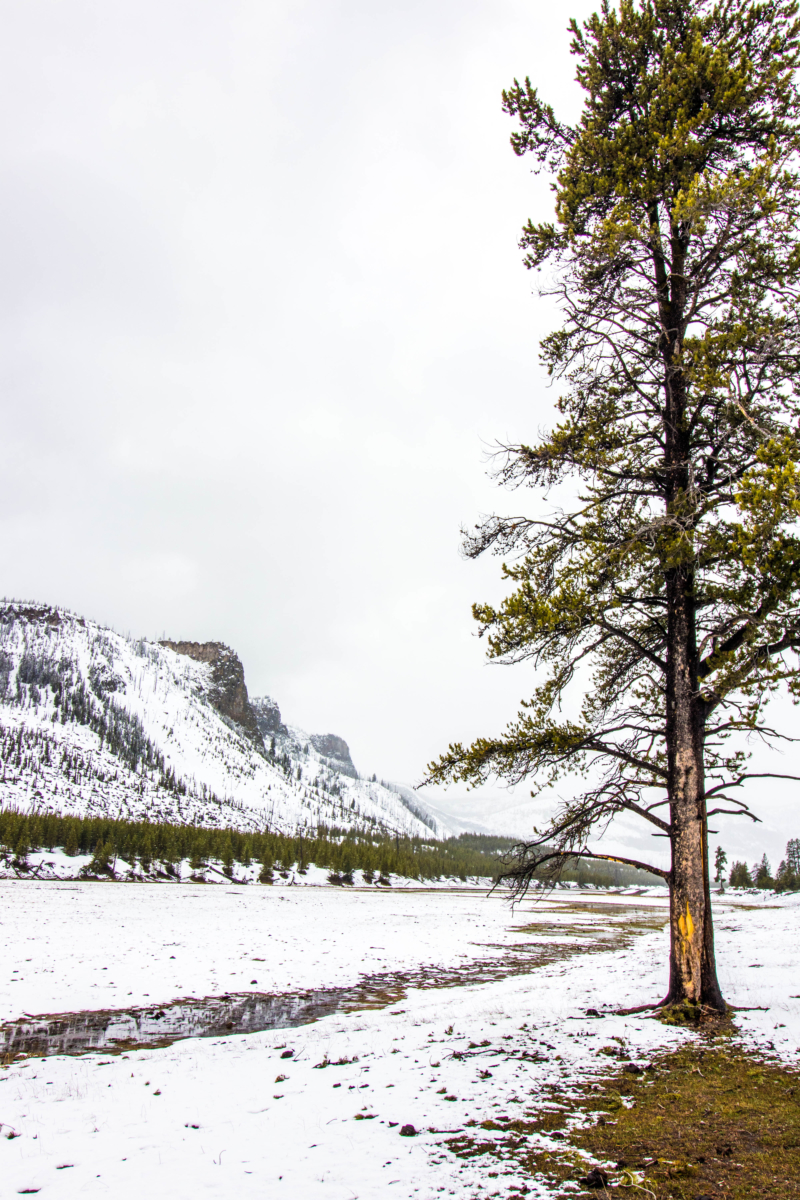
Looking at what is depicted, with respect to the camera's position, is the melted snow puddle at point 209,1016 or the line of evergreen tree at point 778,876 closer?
the melted snow puddle at point 209,1016

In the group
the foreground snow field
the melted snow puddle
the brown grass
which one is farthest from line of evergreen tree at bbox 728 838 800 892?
the brown grass

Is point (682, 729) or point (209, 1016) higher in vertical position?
point (682, 729)

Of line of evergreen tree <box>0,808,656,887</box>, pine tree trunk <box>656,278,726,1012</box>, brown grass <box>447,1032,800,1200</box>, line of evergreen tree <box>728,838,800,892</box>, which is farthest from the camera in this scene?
line of evergreen tree <box>728,838,800,892</box>

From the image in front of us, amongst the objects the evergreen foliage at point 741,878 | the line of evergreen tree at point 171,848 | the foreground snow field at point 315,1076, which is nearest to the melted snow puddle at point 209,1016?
the foreground snow field at point 315,1076

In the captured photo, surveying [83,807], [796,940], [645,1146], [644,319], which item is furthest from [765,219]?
[83,807]

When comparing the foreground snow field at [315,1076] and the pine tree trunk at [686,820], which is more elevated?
the pine tree trunk at [686,820]

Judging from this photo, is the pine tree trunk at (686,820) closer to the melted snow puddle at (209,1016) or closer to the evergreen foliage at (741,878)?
the melted snow puddle at (209,1016)

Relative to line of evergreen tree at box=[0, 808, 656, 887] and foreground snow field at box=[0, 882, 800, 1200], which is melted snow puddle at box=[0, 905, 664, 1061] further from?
line of evergreen tree at box=[0, 808, 656, 887]

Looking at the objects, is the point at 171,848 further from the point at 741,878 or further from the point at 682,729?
the point at 741,878

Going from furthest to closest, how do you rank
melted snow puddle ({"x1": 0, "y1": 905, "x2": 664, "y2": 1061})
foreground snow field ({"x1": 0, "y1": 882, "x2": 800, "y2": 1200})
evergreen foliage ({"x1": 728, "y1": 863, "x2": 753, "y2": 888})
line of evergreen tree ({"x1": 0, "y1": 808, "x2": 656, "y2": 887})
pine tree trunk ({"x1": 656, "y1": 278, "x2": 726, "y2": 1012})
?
evergreen foliage ({"x1": 728, "y1": 863, "x2": 753, "y2": 888}), line of evergreen tree ({"x1": 0, "y1": 808, "x2": 656, "y2": 887}), melted snow puddle ({"x1": 0, "y1": 905, "x2": 664, "y2": 1061}), pine tree trunk ({"x1": 656, "y1": 278, "x2": 726, "y2": 1012}), foreground snow field ({"x1": 0, "y1": 882, "x2": 800, "y2": 1200})

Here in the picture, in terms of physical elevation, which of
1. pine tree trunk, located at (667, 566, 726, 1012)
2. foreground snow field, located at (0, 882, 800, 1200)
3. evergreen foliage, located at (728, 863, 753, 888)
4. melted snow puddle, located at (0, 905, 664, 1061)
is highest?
pine tree trunk, located at (667, 566, 726, 1012)

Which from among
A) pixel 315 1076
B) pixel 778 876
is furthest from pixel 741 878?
pixel 315 1076

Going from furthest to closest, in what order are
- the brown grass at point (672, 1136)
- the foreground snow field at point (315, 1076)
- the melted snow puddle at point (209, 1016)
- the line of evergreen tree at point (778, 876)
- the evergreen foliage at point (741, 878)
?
1. the evergreen foliage at point (741, 878)
2. the line of evergreen tree at point (778, 876)
3. the melted snow puddle at point (209, 1016)
4. the foreground snow field at point (315, 1076)
5. the brown grass at point (672, 1136)

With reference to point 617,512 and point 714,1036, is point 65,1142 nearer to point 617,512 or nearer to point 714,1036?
point 714,1036
